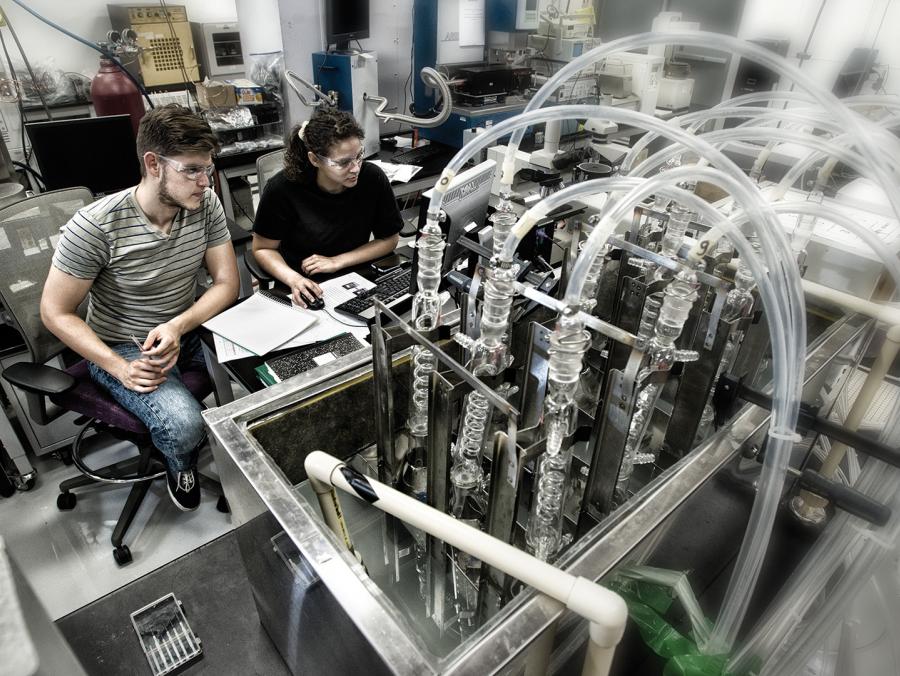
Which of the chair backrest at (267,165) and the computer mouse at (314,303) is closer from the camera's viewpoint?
the computer mouse at (314,303)

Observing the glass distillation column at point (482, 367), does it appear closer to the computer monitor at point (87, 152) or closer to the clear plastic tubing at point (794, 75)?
the clear plastic tubing at point (794, 75)

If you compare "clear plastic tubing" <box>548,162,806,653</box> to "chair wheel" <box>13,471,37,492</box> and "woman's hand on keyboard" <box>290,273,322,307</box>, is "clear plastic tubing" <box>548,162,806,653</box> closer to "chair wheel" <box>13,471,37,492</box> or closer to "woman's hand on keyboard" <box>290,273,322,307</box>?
"woman's hand on keyboard" <box>290,273,322,307</box>

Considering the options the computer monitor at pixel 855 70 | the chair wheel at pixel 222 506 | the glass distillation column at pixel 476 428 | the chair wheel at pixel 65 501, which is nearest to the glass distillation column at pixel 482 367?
the glass distillation column at pixel 476 428

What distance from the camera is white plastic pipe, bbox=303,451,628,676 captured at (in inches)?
25.4

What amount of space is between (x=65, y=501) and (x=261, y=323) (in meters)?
1.07

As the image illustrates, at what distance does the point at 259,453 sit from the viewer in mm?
931

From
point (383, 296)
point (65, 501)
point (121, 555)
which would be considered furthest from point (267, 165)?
point (121, 555)

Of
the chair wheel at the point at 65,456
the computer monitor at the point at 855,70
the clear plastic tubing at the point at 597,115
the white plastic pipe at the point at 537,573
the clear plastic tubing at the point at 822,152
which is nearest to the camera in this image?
the white plastic pipe at the point at 537,573

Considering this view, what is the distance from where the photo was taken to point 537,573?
666 millimetres

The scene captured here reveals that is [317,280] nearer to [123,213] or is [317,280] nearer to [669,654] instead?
[123,213]

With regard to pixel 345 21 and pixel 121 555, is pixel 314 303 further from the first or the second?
pixel 345 21

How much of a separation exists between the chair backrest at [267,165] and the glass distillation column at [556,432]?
2156 mm

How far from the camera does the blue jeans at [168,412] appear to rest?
1.68 metres

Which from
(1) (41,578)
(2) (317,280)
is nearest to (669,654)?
(2) (317,280)
